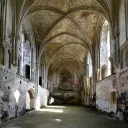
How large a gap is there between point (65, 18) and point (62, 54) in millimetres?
11069

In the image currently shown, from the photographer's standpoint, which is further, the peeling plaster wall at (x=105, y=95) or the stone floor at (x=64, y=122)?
the peeling plaster wall at (x=105, y=95)

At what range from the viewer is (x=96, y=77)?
19578 mm

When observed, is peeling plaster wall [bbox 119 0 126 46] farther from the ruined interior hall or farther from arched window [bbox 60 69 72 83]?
arched window [bbox 60 69 72 83]

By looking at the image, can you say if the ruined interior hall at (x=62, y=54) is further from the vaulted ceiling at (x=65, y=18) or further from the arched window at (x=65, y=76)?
the arched window at (x=65, y=76)

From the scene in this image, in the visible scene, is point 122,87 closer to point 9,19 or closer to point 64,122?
point 64,122

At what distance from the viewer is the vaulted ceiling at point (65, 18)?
48.7 ft

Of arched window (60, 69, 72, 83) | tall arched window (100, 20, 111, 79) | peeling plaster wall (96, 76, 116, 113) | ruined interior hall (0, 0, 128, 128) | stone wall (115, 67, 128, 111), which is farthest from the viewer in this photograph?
arched window (60, 69, 72, 83)

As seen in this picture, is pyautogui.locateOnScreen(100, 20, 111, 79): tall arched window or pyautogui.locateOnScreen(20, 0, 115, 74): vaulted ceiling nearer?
pyautogui.locateOnScreen(20, 0, 115, 74): vaulted ceiling

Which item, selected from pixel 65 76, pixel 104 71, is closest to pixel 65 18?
pixel 104 71

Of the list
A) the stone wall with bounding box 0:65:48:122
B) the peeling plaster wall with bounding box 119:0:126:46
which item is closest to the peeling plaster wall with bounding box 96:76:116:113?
the peeling plaster wall with bounding box 119:0:126:46

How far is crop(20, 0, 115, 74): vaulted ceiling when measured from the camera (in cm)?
1484

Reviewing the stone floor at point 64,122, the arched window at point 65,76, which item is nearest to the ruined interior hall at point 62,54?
the stone floor at point 64,122

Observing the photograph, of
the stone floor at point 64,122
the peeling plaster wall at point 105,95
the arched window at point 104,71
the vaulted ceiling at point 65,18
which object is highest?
the vaulted ceiling at point 65,18

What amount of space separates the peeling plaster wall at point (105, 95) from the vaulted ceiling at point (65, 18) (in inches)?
175
